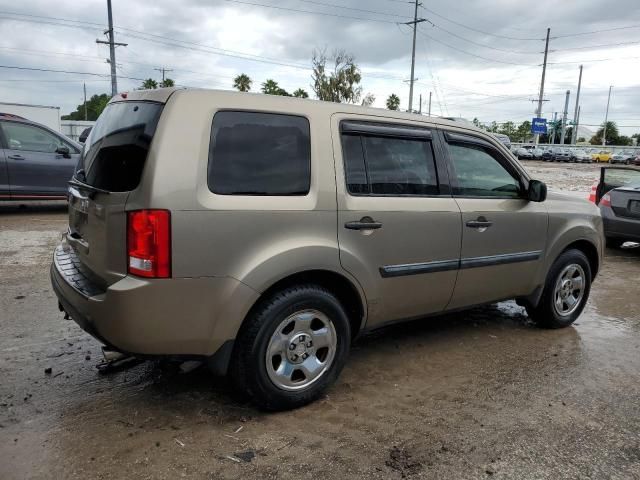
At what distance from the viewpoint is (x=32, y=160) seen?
979 cm

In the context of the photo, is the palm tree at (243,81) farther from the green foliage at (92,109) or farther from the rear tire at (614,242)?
the rear tire at (614,242)

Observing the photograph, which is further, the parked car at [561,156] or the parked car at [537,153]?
the parked car at [537,153]

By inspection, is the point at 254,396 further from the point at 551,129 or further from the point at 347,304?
the point at 551,129

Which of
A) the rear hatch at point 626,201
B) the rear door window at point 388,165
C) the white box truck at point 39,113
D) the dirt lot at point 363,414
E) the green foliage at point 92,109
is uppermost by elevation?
the green foliage at point 92,109

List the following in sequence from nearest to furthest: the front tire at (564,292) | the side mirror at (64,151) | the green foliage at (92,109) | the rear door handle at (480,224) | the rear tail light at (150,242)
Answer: the rear tail light at (150,242) < the rear door handle at (480,224) < the front tire at (564,292) < the side mirror at (64,151) < the green foliage at (92,109)

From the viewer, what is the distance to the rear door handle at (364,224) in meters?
3.28

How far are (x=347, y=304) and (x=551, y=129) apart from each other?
111 metres

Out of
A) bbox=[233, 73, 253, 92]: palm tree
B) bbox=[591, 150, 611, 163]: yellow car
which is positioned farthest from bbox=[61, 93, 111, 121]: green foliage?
bbox=[591, 150, 611, 163]: yellow car

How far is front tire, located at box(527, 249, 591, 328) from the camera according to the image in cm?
475

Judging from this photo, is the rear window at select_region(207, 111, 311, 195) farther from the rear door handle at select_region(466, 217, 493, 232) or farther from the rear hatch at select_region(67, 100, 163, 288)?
the rear door handle at select_region(466, 217, 493, 232)

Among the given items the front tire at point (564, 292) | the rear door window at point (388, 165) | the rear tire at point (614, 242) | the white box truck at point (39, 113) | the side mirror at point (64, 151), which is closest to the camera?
the rear door window at point (388, 165)

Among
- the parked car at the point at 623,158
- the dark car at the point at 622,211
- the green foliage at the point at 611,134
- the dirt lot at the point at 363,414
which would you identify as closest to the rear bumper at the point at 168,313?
the dirt lot at the point at 363,414

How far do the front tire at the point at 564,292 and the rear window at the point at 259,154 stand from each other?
8.94ft

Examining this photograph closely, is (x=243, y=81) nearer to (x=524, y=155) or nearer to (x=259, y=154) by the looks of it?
(x=524, y=155)
